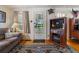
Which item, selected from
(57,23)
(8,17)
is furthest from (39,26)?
(8,17)

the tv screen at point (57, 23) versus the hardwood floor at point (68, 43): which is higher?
the tv screen at point (57, 23)

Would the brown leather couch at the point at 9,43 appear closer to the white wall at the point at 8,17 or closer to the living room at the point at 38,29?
the living room at the point at 38,29

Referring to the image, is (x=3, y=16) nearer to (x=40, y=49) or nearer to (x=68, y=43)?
(x=40, y=49)

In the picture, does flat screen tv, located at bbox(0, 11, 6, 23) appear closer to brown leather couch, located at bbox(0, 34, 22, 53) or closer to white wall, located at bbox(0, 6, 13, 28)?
white wall, located at bbox(0, 6, 13, 28)

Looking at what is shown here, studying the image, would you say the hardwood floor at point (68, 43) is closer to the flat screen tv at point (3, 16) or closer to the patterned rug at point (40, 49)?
the patterned rug at point (40, 49)

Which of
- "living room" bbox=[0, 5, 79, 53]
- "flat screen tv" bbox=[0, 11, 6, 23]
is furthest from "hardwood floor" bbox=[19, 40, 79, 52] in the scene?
"flat screen tv" bbox=[0, 11, 6, 23]

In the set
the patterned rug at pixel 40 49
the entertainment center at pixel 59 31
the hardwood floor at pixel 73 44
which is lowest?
the patterned rug at pixel 40 49

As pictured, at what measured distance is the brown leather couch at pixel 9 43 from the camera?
1981 millimetres

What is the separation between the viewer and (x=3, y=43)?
199 cm

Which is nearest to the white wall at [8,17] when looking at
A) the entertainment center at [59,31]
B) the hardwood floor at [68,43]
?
the hardwood floor at [68,43]

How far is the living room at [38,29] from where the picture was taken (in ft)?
6.54

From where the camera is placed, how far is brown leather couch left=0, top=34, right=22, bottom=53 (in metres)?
1.98
